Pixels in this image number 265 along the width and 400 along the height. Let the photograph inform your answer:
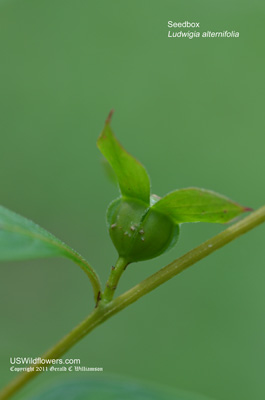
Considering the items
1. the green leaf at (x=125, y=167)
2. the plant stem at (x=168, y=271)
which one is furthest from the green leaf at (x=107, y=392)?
the green leaf at (x=125, y=167)

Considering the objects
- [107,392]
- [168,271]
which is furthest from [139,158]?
[168,271]

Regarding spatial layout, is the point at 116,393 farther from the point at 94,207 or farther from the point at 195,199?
the point at 94,207

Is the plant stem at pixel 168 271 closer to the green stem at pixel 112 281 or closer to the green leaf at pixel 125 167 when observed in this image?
the green stem at pixel 112 281

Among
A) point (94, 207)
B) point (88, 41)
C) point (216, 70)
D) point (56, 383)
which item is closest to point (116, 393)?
point (56, 383)

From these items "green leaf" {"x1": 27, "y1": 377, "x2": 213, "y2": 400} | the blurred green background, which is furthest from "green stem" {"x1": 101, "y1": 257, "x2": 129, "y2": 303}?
the blurred green background

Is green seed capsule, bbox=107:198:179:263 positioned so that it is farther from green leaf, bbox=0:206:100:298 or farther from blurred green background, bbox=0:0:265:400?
blurred green background, bbox=0:0:265:400

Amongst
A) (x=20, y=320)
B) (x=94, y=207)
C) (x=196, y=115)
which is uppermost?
(x=196, y=115)
